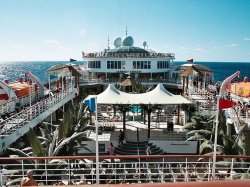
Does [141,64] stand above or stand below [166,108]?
above

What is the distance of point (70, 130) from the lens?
54.3 feet

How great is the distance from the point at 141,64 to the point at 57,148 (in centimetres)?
3649

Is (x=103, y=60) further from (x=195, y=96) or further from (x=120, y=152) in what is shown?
(x=120, y=152)

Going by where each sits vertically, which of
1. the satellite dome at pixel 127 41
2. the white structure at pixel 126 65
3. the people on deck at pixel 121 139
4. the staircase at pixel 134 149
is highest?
the satellite dome at pixel 127 41

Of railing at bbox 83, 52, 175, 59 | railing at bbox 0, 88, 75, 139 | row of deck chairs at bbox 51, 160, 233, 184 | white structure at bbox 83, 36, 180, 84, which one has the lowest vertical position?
row of deck chairs at bbox 51, 160, 233, 184

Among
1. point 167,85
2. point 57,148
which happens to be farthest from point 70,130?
point 167,85

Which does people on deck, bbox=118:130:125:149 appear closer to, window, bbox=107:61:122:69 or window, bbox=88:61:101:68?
window, bbox=107:61:122:69

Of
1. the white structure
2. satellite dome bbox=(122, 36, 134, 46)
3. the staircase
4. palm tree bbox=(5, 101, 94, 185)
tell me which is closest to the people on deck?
the staircase

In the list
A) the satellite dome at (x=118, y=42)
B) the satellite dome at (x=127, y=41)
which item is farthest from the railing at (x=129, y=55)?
the satellite dome at (x=118, y=42)

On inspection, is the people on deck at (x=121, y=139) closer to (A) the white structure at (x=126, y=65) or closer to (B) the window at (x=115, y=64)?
(A) the white structure at (x=126, y=65)

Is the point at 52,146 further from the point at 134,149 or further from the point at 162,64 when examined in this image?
the point at 162,64

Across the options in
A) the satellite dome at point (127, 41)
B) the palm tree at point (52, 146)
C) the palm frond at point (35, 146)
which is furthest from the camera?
the satellite dome at point (127, 41)

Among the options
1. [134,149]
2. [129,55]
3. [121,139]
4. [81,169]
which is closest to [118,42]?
[129,55]

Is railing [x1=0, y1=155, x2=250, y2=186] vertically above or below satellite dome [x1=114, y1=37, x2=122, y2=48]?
below
